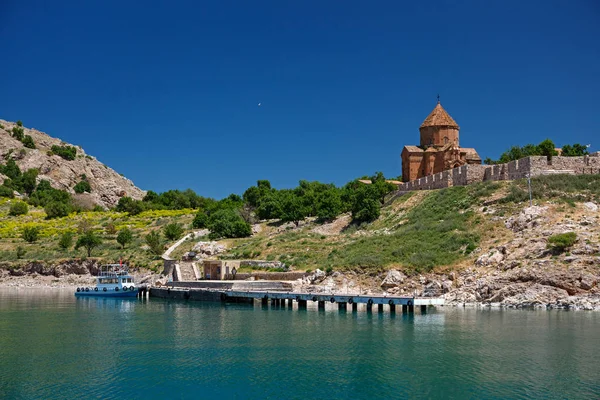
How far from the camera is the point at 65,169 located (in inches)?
4481

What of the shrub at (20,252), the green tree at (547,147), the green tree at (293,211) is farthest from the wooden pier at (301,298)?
the green tree at (547,147)

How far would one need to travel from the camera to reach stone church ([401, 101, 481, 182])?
62.8 m

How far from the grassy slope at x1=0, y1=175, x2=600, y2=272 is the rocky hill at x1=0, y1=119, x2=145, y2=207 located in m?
43.4

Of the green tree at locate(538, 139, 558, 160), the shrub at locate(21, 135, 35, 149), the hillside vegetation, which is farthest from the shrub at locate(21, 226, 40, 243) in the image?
the green tree at locate(538, 139, 558, 160)

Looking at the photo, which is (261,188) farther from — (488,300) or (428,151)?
(488,300)

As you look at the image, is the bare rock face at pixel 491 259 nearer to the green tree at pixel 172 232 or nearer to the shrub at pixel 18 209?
the green tree at pixel 172 232

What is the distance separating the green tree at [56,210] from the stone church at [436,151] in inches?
2043

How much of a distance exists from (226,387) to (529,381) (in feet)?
32.7

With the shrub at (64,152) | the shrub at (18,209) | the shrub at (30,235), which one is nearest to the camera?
the shrub at (30,235)

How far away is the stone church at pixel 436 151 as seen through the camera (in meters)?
62.8

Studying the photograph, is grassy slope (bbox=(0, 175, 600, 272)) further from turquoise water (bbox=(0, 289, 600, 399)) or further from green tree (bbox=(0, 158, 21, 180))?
green tree (bbox=(0, 158, 21, 180))

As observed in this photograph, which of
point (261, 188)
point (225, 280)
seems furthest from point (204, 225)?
point (225, 280)

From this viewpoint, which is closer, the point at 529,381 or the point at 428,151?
the point at 529,381

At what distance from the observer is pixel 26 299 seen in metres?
48.1
